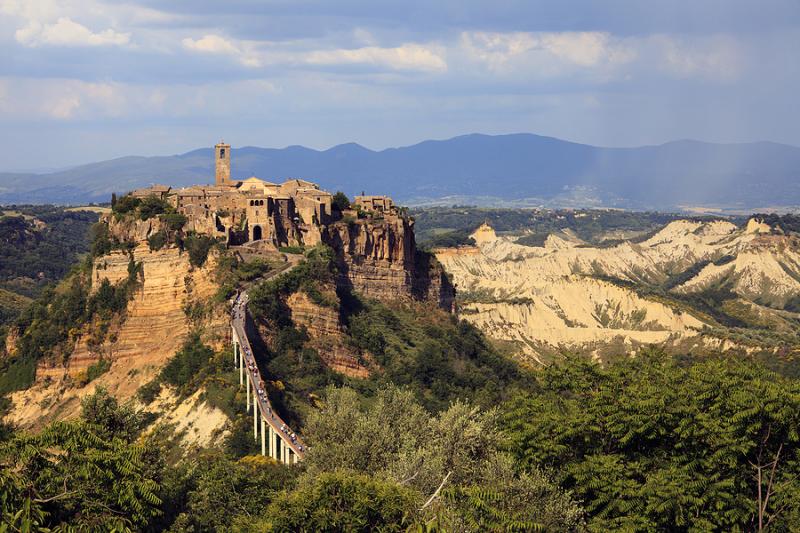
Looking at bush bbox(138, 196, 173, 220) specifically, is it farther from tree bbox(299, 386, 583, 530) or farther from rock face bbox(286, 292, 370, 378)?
tree bbox(299, 386, 583, 530)

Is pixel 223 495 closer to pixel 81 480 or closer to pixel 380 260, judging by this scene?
pixel 81 480

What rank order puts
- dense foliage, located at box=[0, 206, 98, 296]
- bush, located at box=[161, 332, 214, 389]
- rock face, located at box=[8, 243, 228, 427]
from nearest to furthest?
bush, located at box=[161, 332, 214, 389]
rock face, located at box=[8, 243, 228, 427]
dense foliage, located at box=[0, 206, 98, 296]

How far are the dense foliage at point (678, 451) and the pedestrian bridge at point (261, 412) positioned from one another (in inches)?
453

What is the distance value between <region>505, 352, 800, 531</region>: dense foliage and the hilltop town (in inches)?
1233

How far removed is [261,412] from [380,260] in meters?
25.9

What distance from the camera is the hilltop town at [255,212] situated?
56469 mm

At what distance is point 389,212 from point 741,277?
3744 inches

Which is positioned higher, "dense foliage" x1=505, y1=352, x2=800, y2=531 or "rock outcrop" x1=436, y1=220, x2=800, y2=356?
"dense foliage" x1=505, y1=352, x2=800, y2=531

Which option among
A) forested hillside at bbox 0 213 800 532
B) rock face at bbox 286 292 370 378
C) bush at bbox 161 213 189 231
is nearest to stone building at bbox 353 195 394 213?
bush at bbox 161 213 189 231

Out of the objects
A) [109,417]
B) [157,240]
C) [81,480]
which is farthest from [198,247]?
[81,480]

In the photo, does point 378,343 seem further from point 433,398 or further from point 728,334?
point 728,334

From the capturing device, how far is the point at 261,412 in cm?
4019

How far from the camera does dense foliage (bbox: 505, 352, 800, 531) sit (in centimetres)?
2458

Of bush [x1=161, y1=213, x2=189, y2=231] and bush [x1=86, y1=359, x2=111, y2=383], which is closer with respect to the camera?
bush [x1=86, y1=359, x2=111, y2=383]
